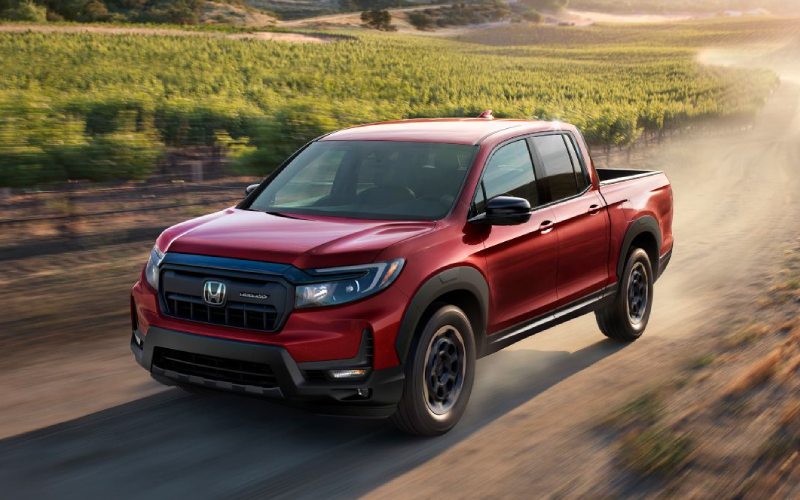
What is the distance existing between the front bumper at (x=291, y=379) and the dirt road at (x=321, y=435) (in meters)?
0.33

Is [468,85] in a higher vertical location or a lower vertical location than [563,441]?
lower

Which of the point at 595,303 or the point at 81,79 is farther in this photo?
the point at 81,79

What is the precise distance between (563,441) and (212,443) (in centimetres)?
189

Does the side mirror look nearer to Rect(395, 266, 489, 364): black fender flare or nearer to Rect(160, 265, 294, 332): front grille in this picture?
Rect(395, 266, 489, 364): black fender flare

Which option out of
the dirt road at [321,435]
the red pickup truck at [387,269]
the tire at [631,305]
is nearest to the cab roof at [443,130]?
the red pickup truck at [387,269]

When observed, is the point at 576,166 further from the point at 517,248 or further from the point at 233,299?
the point at 233,299

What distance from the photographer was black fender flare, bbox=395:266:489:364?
5348 millimetres

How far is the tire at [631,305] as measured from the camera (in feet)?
26.0

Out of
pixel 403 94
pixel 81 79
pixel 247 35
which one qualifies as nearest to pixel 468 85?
pixel 403 94

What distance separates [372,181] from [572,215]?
56.3 inches

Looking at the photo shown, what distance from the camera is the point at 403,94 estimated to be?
3731 cm

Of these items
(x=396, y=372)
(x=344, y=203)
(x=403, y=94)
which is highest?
(x=344, y=203)

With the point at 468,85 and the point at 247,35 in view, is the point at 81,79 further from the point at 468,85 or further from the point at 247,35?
the point at 247,35

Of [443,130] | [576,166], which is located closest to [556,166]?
[576,166]
